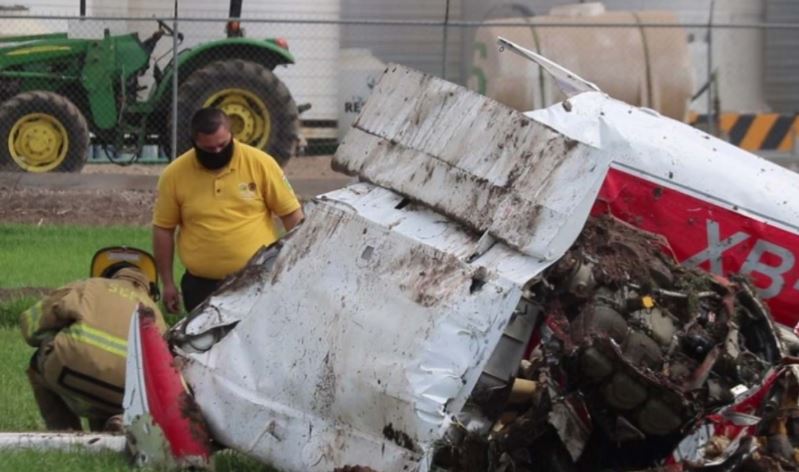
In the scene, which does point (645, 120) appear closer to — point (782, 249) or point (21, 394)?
point (782, 249)

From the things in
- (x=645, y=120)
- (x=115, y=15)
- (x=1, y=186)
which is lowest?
(x=1, y=186)

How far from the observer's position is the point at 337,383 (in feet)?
20.9

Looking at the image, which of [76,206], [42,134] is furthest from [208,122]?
[42,134]

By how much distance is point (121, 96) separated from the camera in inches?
753

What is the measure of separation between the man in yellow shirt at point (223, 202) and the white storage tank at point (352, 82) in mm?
12183

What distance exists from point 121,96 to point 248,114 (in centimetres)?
141

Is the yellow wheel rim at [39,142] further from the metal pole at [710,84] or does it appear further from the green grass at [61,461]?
the green grass at [61,461]

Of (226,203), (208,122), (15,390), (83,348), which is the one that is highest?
(208,122)

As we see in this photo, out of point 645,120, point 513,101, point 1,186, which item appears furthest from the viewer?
point 513,101

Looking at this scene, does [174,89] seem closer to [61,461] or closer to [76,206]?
[76,206]

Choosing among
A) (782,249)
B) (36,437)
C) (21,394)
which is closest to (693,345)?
(782,249)

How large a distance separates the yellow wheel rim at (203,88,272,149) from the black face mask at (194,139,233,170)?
9.84 metres

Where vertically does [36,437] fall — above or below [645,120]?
below

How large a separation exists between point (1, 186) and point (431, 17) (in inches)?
275
